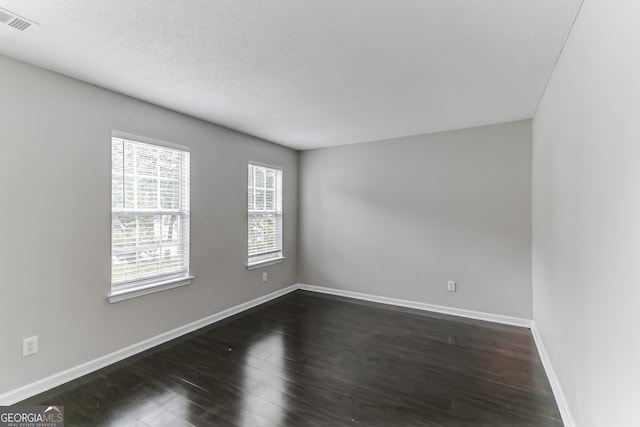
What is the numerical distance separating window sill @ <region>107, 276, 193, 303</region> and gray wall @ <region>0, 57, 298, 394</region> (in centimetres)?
6

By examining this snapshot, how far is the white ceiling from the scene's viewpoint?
163 cm

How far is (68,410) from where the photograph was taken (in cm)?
199

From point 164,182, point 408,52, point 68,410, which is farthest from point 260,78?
point 68,410

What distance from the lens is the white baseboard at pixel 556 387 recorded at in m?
1.86

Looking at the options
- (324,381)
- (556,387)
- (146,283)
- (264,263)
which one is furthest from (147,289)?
(556,387)

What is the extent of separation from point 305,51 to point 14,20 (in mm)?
1697

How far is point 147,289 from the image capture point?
9.52 feet

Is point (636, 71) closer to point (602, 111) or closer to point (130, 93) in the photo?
point (602, 111)

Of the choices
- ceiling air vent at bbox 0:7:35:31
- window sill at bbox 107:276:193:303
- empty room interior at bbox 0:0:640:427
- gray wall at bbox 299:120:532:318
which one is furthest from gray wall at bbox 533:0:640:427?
window sill at bbox 107:276:193:303

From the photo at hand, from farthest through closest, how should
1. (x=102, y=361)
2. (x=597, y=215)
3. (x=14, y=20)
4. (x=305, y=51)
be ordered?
(x=102, y=361), (x=305, y=51), (x=14, y=20), (x=597, y=215)

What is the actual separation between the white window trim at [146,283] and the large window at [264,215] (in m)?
1.07

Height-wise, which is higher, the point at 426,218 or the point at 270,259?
the point at 426,218

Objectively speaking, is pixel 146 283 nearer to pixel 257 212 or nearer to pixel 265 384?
pixel 265 384

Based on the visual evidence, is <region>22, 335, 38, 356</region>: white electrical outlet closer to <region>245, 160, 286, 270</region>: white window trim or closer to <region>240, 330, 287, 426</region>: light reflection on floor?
<region>240, 330, 287, 426</region>: light reflection on floor
